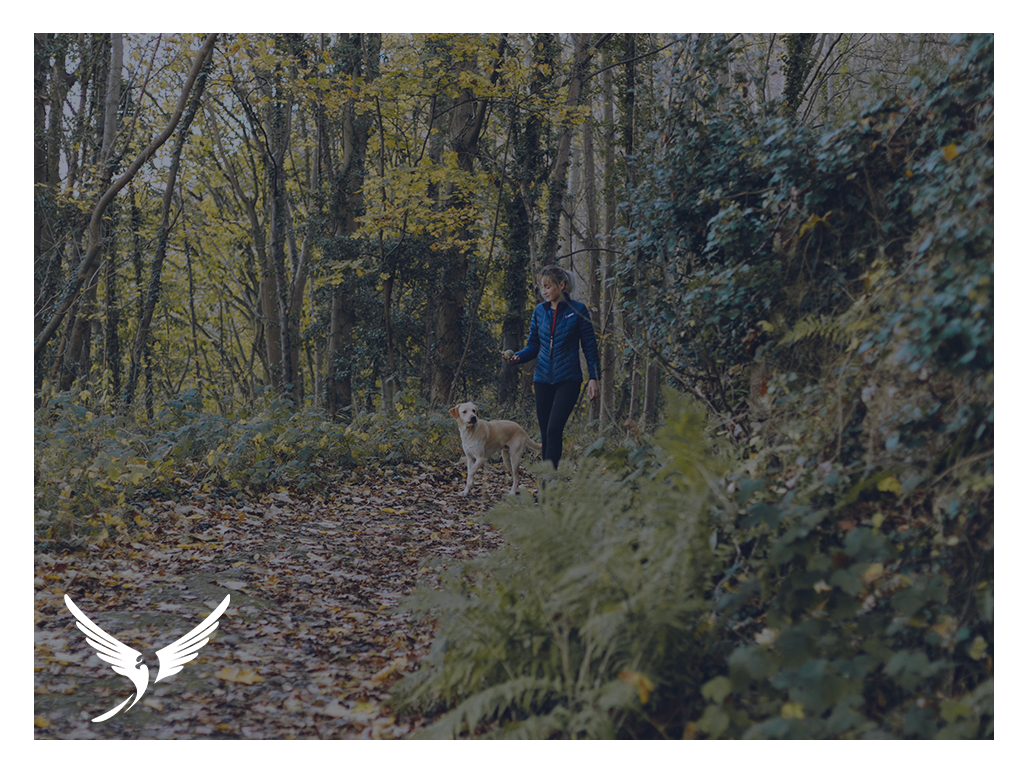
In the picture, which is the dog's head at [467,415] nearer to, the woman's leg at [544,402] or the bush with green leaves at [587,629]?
the woman's leg at [544,402]

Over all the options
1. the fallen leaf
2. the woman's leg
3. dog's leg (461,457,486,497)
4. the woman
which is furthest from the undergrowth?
the woman

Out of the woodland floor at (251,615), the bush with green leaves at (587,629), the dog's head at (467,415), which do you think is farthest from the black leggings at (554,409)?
the bush with green leaves at (587,629)

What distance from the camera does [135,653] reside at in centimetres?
367

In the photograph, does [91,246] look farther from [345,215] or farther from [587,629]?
[587,629]

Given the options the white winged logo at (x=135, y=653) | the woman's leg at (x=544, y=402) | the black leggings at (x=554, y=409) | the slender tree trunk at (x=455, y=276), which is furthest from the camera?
the slender tree trunk at (x=455, y=276)

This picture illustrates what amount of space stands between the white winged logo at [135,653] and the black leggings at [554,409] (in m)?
3.57

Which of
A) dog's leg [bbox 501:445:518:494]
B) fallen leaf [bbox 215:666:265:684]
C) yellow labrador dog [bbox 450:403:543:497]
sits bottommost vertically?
fallen leaf [bbox 215:666:265:684]

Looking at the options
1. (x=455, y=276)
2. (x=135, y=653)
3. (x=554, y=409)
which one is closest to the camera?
(x=135, y=653)

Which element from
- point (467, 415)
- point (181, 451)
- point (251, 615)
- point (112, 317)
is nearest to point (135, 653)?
point (251, 615)

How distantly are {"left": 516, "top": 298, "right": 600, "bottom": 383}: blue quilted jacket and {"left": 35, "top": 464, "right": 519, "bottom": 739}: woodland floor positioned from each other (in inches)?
68.5

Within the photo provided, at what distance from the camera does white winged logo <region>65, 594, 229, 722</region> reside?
357 cm

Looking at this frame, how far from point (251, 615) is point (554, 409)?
3297 millimetres

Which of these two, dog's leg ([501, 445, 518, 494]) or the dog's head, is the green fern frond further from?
dog's leg ([501, 445, 518, 494])

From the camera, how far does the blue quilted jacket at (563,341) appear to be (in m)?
6.64
